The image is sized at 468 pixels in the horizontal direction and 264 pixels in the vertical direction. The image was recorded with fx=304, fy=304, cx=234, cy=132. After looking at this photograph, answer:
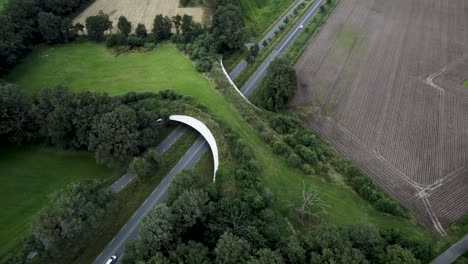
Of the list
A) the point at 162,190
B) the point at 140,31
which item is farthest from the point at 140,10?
the point at 162,190

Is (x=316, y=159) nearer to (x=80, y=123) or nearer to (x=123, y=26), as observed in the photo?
(x=80, y=123)

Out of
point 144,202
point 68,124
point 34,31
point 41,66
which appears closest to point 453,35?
point 144,202

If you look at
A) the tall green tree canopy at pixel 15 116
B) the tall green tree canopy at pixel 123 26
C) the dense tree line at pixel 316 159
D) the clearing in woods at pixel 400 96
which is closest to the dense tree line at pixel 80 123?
the tall green tree canopy at pixel 15 116

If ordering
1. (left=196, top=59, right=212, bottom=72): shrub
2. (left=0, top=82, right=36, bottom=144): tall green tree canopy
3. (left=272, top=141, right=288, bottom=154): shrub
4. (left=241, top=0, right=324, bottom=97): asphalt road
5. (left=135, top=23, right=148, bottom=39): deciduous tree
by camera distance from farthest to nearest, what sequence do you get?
(left=135, top=23, right=148, bottom=39): deciduous tree
(left=196, top=59, right=212, bottom=72): shrub
(left=241, top=0, right=324, bottom=97): asphalt road
(left=0, top=82, right=36, bottom=144): tall green tree canopy
(left=272, top=141, right=288, bottom=154): shrub

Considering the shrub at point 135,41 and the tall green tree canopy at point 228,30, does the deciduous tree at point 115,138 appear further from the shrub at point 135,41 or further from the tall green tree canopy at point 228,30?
the shrub at point 135,41

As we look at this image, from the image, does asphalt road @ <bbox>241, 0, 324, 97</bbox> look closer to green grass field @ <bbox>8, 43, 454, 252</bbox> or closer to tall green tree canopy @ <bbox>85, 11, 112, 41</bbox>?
green grass field @ <bbox>8, 43, 454, 252</bbox>

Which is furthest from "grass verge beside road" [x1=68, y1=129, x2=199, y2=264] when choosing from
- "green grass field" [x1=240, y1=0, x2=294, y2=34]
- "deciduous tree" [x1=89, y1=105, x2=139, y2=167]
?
"green grass field" [x1=240, y1=0, x2=294, y2=34]

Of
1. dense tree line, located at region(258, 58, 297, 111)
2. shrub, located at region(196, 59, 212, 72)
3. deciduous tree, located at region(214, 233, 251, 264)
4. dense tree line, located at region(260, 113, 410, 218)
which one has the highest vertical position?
shrub, located at region(196, 59, 212, 72)
